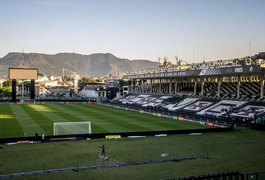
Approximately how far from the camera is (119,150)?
3034cm

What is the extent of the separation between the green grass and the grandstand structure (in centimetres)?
1427

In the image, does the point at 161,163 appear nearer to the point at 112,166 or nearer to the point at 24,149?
the point at 112,166

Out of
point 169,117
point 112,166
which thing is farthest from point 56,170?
point 169,117

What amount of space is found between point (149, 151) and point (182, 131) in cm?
1061

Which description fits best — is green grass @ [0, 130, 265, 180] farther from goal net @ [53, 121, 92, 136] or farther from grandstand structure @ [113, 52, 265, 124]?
grandstand structure @ [113, 52, 265, 124]

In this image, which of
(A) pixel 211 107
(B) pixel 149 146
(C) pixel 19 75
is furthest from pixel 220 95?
(C) pixel 19 75

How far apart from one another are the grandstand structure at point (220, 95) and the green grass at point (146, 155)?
1427 centimetres

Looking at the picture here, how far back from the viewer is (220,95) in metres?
68.9

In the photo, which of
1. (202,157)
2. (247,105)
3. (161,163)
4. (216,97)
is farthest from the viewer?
(216,97)

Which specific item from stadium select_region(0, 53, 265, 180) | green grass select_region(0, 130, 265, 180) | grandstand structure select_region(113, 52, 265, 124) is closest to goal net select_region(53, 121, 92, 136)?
stadium select_region(0, 53, 265, 180)

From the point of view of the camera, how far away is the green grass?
75.9 ft

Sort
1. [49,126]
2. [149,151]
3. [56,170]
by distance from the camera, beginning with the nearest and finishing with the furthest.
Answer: [56,170] → [149,151] → [49,126]

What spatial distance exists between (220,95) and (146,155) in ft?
144

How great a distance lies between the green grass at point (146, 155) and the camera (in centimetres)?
2314
